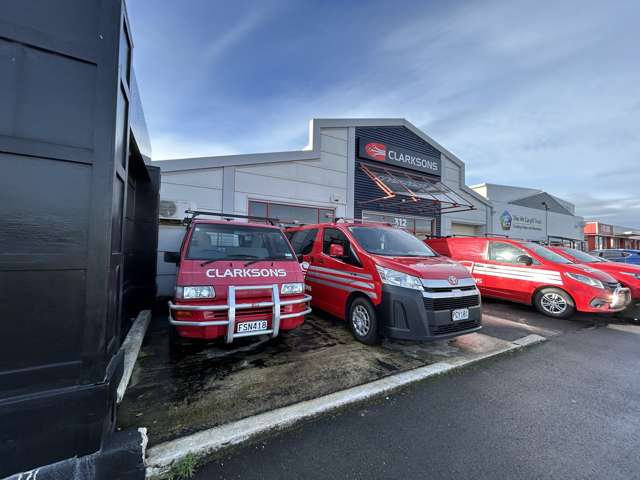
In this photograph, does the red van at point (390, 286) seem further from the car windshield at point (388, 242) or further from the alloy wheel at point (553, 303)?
the alloy wheel at point (553, 303)

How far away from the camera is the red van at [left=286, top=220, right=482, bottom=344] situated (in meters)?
3.66

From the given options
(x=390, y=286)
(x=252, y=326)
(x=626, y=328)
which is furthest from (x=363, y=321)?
(x=626, y=328)

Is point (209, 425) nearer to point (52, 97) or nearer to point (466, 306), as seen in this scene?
point (52, 97)

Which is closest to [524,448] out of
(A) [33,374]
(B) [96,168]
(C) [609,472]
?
(C) [609,472]

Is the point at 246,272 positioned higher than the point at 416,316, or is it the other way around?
the point at 246,272

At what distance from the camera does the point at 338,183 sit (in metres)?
10.7

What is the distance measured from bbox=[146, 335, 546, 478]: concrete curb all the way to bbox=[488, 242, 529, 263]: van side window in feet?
16.2

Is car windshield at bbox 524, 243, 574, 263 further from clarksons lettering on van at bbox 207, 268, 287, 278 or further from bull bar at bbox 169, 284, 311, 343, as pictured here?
clarksons lettering on van at bbox 207, 268, 287, 278

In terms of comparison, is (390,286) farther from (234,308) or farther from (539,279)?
(539,279)

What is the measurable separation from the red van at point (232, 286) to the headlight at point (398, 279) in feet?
3.95

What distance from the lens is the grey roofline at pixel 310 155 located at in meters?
7.66

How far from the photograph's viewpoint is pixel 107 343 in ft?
6.10

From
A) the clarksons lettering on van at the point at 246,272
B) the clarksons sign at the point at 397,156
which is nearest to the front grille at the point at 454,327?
the clarksons lettering on van at the point at 246,272

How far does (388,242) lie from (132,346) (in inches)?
165
